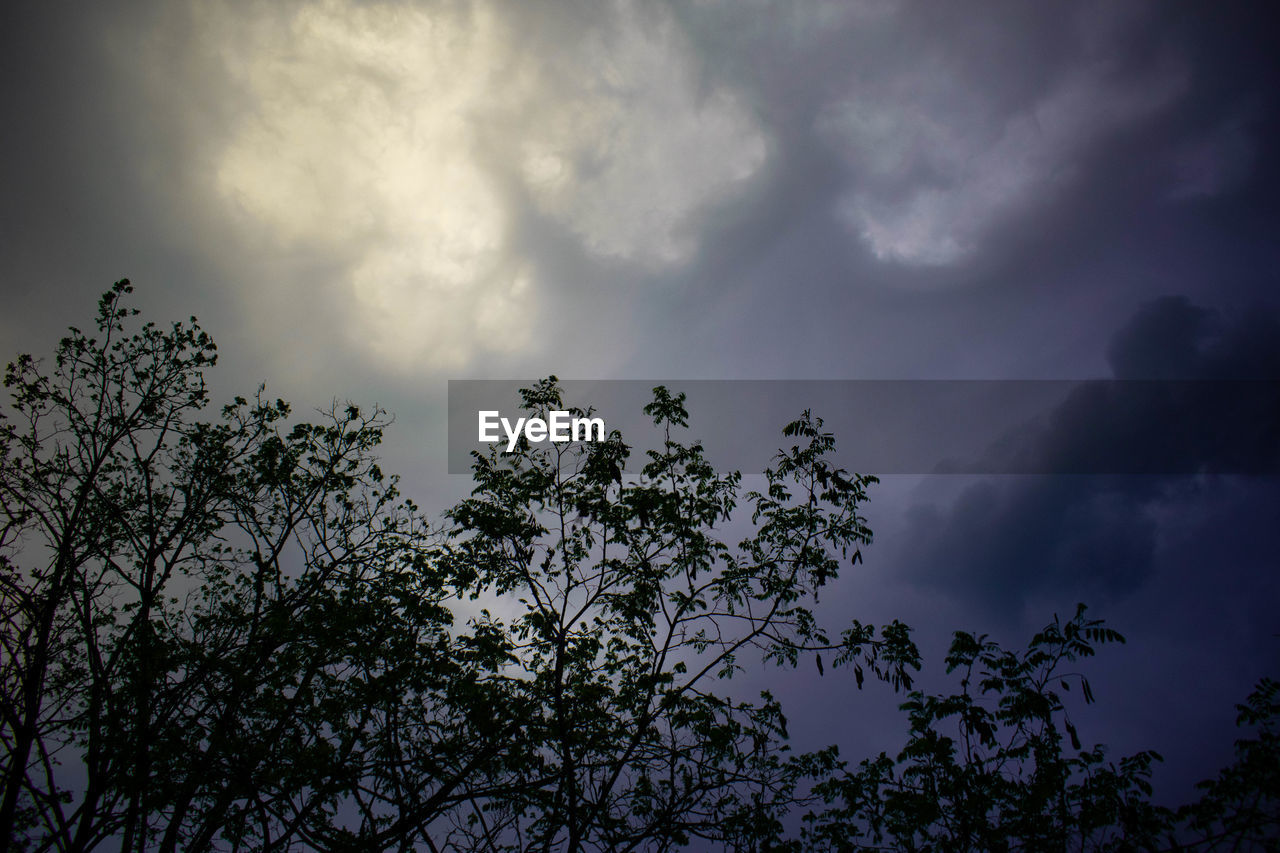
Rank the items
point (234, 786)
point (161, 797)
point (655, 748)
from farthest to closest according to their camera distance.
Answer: point (655, 748) < point (161, 797) < point (234, 786)

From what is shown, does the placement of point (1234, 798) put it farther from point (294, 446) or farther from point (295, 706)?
point (294, 446)

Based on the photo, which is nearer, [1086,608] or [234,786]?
[234,786]

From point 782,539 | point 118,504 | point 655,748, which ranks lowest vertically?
point 655,748

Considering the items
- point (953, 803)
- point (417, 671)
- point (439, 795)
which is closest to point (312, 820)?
point (439, 795)

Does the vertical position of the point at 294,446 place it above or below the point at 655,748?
above

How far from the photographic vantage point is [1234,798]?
37.7 feet

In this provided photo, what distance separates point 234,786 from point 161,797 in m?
1.72

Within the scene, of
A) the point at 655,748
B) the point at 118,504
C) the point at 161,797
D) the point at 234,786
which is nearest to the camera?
the point at 234,786

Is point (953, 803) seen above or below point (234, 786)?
below

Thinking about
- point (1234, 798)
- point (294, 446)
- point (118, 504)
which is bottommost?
point (1234, 798)

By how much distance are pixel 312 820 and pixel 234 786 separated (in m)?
1.22

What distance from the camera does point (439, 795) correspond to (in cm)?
916

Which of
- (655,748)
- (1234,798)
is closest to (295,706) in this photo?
(655,748)

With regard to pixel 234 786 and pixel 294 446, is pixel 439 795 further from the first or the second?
pixel 294 446
